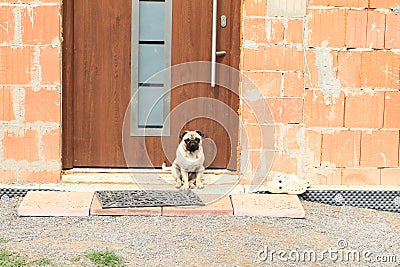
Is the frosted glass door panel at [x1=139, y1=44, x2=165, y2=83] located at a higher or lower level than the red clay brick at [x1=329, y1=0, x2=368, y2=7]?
lower

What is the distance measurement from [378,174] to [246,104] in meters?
1.15

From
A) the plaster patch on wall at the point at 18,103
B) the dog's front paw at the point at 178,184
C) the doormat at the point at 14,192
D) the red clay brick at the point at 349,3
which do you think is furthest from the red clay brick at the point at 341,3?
the doormat at the point at 14,192

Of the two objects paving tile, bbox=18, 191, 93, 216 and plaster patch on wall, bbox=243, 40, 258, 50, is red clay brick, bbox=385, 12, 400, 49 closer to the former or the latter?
plaster patch on wall, bbox=243, 40, 258, 50

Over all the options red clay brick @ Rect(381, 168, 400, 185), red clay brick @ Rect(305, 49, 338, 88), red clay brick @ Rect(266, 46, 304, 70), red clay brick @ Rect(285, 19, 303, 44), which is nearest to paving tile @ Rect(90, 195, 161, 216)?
red clay brick @ Rect(266, 46, 304, 70)

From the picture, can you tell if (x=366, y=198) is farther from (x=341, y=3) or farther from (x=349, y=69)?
(x=341, y=3)

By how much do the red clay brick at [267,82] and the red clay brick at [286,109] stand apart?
0.20 ft

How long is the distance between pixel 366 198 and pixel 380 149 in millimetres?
391

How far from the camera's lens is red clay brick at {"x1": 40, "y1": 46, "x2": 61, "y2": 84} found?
4688 mm

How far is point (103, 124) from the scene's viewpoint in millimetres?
5070

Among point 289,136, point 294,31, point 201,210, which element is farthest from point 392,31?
point 201,210

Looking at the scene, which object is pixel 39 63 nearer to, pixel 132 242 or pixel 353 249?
pixel 132 242

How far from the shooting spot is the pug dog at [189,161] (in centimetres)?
474

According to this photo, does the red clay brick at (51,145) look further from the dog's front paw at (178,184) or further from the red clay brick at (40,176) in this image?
the dog's front paw at (178,184)

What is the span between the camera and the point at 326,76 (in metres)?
4.80
